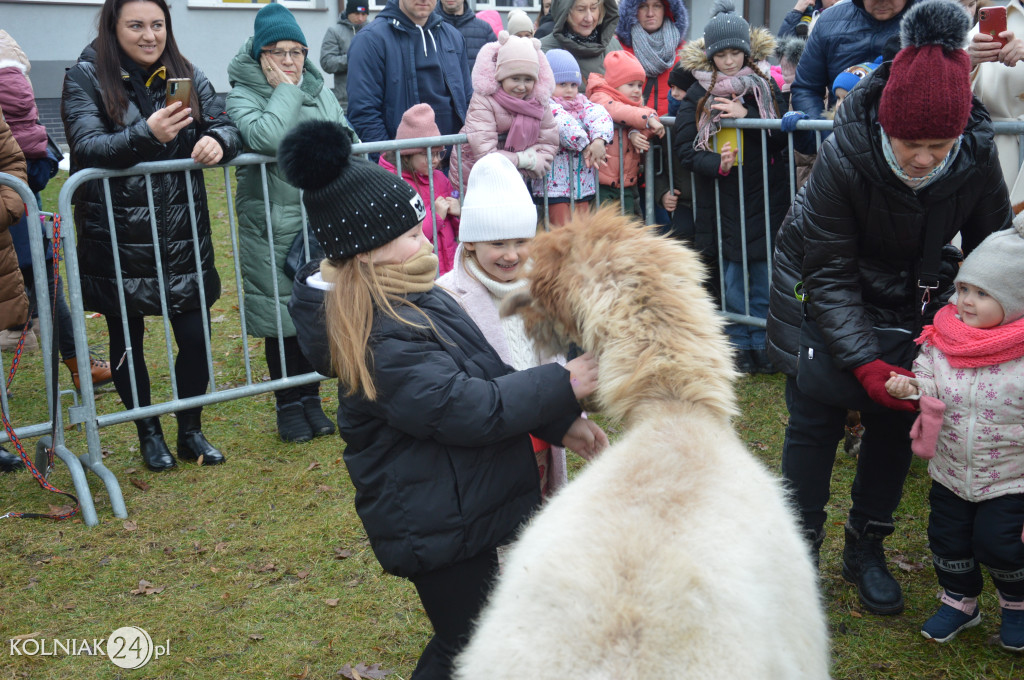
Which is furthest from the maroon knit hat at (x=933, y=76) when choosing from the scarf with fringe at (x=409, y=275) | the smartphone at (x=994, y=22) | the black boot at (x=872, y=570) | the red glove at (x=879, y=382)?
the smartphone at (x=994, y=22)

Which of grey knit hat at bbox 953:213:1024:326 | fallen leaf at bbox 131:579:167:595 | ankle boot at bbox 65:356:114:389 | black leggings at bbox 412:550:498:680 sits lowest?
fallen leaf at bbox 131:579:167:595

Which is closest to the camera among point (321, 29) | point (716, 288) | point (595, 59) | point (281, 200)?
point (281, 200)

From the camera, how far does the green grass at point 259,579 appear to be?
3.59 m

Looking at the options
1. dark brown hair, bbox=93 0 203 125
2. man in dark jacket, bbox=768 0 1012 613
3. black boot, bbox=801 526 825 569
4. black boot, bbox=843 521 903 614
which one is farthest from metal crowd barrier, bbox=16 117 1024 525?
black boot, bbox=801 526 825 569

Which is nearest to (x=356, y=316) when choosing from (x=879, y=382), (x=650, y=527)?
(x=650, y=527)

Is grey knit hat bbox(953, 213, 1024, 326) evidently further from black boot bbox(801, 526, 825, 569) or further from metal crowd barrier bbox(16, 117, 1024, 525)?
metal crowd barrier bbox(16, 117, 1024, 525)

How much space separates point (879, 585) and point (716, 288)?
3603mm

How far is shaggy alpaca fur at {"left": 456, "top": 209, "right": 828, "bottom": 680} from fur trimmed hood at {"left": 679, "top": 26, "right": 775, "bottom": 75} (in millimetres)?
4681

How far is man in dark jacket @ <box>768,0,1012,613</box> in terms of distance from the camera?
9.37 feet

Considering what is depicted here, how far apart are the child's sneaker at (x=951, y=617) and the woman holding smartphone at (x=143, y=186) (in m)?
4.06

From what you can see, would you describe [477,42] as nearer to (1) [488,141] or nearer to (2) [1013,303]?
(1) [488,141]

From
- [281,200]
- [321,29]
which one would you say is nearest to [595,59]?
[281,200]

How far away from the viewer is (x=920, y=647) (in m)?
3.55

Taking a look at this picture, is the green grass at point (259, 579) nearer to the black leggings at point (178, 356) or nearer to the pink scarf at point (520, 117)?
the black leggings at point (178, 356)
